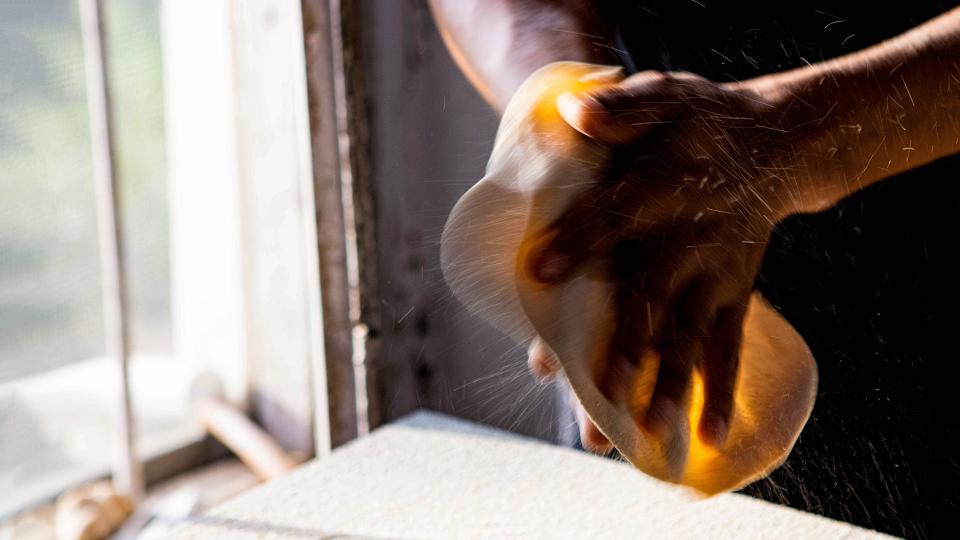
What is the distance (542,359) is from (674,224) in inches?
6.4

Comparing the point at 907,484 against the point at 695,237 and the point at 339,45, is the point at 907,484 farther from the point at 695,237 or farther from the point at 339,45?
the point at 339,45

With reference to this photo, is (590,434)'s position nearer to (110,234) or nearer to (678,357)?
(678,357)

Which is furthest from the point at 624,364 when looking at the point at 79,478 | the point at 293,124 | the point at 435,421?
the point at 79,478

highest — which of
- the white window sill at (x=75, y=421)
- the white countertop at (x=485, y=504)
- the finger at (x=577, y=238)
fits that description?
the finger at (x=577, y=238)

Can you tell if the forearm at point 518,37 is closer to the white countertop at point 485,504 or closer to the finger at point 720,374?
the finger at point 720,374

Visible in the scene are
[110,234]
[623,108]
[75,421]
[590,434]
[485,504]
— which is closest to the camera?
[623,108]

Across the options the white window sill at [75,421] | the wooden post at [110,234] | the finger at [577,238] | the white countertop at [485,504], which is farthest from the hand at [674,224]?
the white window sill at [75,421]

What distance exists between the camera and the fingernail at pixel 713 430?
65 cm

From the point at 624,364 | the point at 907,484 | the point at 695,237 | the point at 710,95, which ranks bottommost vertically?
the point at 907,484

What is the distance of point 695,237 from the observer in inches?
24.8

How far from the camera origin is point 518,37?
0.89 m

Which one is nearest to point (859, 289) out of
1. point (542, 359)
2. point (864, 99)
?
point (864, 99)

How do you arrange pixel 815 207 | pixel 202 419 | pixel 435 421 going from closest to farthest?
1. pixel 815 207
2. pixel 435 421
3. pixel 202 419

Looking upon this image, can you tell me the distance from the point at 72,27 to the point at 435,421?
3.09 ft
